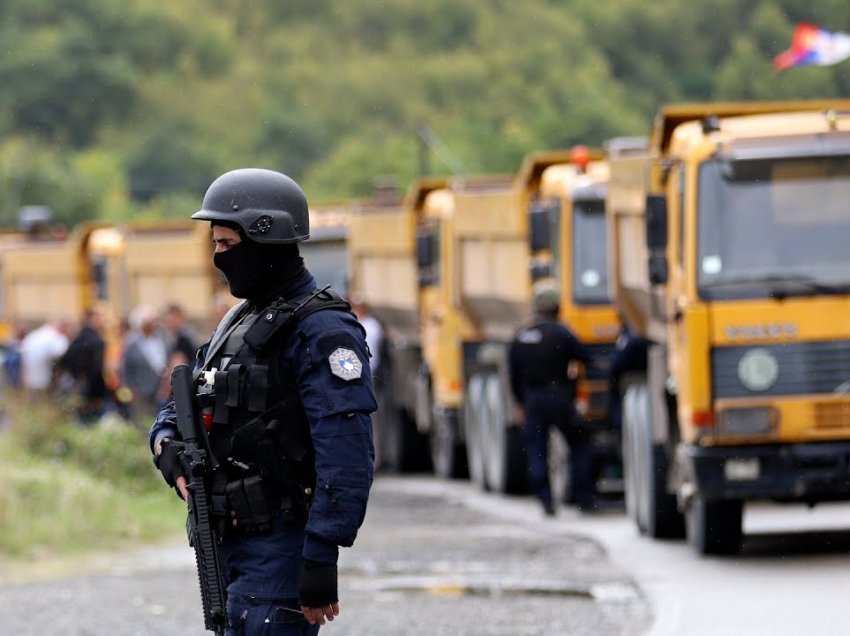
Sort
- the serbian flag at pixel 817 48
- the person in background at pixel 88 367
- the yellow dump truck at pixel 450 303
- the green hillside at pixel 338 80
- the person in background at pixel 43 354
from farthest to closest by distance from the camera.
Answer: the green hillside at pixel 338 80
the serbian flag at pixel 817 48
the person in background at pixel 43 354
the person in background at pixel 88 367
the yellow dump truck at pixel 450 303

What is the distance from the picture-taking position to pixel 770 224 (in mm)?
13000

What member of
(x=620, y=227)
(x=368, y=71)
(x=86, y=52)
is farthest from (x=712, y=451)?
(x=368, y=71)

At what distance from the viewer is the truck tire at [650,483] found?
48.5 ft

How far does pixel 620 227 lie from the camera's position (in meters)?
16.6

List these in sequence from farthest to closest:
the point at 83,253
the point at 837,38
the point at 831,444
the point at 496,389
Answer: the point at 83,253 < the point at 837,38 < the point at 496,389 < the point at 831,444

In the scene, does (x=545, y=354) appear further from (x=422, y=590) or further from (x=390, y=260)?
(x=390, y=260)

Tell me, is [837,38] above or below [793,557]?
above

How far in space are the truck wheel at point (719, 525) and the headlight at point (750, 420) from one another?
73 centimetres

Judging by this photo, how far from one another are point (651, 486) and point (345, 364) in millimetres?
8922

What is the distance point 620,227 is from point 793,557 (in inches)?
152

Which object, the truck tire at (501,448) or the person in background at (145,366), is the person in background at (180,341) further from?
the truck tire at (501,448)

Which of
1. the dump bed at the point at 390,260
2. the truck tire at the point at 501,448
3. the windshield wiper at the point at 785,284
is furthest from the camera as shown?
the dump bed at the point at 390,260

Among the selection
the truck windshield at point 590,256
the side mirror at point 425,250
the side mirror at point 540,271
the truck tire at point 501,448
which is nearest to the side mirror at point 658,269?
the truck windshield at point 590,256

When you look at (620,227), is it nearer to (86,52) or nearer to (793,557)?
(793,557)
